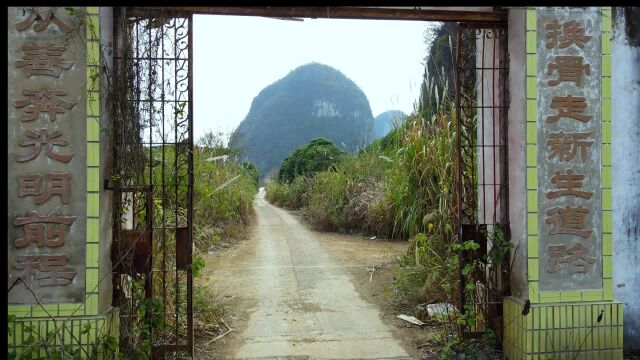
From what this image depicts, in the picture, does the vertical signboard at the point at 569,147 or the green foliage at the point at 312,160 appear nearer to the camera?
the vertical signboard at the point at 569,147

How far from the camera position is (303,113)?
53.1m

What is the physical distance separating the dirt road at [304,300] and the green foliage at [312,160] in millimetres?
7028

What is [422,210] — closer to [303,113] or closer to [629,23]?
[629,23]

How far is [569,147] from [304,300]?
2863 millimetres

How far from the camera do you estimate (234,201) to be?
9.05 m

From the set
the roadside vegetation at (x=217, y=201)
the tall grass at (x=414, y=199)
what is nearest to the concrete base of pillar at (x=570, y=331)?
the tall grass at (x=414, y=199)

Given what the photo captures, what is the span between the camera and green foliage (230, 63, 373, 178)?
159ft

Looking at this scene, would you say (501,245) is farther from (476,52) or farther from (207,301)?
(207,301)

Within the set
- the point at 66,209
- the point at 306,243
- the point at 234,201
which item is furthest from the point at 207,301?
the point at 234,201

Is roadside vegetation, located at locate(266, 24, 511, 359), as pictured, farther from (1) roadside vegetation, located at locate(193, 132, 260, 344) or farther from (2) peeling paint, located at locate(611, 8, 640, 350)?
(1) roadside vegetation, located at locate(193, 132, 260, 344)

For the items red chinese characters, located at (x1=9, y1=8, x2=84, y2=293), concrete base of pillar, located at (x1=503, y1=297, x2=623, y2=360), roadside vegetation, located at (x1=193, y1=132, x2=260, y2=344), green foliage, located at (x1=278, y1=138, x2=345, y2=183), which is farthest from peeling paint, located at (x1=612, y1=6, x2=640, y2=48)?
green foliage, located at (x1=278, y1=138, x2=345, y2=183)

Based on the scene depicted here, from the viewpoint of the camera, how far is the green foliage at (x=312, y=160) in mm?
15312

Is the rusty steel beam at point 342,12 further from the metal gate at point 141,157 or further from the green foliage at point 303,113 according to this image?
the green foliage at point 303,113

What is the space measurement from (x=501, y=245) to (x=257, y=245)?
207 inches
